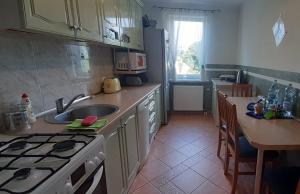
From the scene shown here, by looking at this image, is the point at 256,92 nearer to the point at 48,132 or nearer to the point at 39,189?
the point at 48,132

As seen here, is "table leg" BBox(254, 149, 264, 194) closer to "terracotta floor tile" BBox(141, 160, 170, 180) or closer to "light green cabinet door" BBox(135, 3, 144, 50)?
"terracotta floor tile" BBox(141, 160, 170, 180)

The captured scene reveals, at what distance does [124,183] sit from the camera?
1.63 meters

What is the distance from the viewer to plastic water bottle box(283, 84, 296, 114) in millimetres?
1838

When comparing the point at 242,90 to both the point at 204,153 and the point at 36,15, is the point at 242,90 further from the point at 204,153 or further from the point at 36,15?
the point at 36,15

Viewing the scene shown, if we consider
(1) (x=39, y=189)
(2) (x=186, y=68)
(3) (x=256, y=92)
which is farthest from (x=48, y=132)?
(2) (x=186, y=68)

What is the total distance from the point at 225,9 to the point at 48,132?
405 centimetres

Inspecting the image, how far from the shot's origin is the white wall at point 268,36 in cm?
196

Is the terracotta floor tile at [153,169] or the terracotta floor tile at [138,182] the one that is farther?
the terracotta floor tile at [153,169]

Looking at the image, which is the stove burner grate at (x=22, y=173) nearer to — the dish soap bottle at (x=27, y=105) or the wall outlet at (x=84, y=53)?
the dish soap bottle at (x=27, y=105)

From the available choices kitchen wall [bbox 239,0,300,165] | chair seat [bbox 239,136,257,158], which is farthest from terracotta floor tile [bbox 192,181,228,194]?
kitchen wall [bbox 239,0,300,165]

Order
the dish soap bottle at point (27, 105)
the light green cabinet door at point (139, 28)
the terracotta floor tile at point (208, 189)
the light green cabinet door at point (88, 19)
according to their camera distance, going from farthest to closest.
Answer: the light green cabinet door at point (139, 28) → the terracotta floor tile at point (208, 189) → the light green cabinet door at point (88, 19) → the dish soap bottle at point (27, 105)

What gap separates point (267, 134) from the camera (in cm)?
134

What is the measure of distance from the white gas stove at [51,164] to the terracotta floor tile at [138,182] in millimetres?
818

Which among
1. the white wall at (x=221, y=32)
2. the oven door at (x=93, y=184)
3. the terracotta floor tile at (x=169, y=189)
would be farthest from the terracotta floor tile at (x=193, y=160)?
the white wall at (x=221, y=32)
